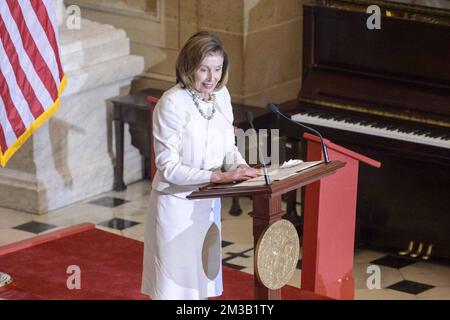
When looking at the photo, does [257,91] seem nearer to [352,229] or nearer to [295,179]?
[352,229]

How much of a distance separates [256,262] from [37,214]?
4243 millimetres

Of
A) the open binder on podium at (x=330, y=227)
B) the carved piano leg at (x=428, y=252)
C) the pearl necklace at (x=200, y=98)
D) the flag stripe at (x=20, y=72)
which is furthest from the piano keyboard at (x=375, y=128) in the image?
the pearl necklace at (x=200, y=98)

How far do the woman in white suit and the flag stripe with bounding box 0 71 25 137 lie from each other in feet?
5.47

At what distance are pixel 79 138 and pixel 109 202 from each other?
599 mm

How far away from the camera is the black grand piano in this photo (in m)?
9.02

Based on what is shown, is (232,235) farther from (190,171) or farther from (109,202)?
(190,171)

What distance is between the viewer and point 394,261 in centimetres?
930

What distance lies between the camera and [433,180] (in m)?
9.05

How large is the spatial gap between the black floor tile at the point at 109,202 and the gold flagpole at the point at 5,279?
7.96 ft

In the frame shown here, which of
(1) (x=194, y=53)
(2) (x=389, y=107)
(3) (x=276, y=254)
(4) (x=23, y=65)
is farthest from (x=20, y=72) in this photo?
(2) (x=389, y=107)

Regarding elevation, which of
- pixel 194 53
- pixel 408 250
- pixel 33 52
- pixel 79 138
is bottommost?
pixel 408 250

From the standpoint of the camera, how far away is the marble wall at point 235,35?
1062 centimetres

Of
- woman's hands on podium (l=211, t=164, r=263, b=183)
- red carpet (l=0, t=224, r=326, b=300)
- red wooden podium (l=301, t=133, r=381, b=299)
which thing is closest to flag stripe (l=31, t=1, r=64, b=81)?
red carpet (l=0, t=224, r=326, b=300)
